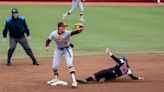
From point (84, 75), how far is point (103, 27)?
11064 millimetres

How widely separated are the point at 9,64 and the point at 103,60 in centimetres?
335

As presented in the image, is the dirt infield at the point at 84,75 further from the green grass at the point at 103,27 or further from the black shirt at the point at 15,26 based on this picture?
the green grass at the point at 103,27

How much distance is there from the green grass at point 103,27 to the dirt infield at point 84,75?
170 cm

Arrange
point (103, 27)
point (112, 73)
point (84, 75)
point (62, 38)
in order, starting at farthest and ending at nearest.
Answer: point (103, 27)
point (84, 75)
point (112, 73)
point (62, 38)

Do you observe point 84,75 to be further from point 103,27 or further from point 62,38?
point 103,27

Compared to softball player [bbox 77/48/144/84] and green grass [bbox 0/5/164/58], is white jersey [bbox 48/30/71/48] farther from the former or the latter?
green grass [bbox 0/5/164/58]

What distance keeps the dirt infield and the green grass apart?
1.70m

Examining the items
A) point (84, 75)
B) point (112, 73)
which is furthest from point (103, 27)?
point (112, 73)

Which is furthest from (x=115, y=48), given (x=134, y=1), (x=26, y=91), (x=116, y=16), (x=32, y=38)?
(x=134, y=1)

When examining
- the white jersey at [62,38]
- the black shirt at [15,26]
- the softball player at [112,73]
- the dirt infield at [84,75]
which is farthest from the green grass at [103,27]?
the white jersey at [62,38]

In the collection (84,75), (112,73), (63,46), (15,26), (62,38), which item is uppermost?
(62,38)

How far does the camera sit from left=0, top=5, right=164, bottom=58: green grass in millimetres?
20250

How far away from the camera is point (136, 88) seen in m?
12.9

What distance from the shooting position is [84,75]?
48.2ft
